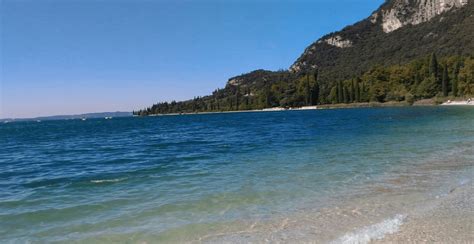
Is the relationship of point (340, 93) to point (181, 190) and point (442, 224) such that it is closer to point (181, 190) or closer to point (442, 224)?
point (181, 190)

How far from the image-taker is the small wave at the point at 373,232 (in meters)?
7.82

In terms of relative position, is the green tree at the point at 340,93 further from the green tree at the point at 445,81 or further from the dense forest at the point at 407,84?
the green tree at the point at 445,81

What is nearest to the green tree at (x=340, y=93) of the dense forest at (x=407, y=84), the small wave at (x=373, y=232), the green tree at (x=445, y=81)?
the dense forest at (x=407, y=84)

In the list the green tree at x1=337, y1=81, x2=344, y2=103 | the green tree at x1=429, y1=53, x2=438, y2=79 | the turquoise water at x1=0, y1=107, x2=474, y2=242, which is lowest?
the turquoise water at x1=0, y1=107, x2=474, y2=242

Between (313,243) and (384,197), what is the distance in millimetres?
4274

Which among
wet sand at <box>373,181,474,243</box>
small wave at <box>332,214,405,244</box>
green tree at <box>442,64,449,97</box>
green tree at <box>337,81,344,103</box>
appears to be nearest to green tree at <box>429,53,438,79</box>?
green tree at <box>442,64,449,97</box>

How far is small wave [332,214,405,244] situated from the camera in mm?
7820

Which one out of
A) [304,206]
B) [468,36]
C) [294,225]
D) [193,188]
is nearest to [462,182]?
[304,206]

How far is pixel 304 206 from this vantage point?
1079 centimetres

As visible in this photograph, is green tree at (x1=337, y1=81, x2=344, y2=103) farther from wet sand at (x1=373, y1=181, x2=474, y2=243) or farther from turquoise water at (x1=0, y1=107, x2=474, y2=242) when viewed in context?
wet sand at (x1=373, y1=181, x2=474, y2=243)

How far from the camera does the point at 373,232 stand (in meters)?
8.18

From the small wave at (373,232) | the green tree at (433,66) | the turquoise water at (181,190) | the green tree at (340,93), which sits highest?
the green tree at (433,66)

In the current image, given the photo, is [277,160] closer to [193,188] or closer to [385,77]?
[193,188]

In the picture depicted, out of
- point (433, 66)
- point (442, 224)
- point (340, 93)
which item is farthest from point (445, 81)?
point (442, 224)
